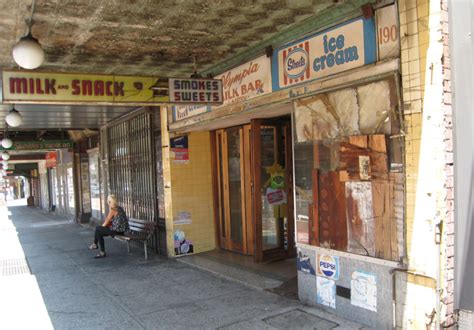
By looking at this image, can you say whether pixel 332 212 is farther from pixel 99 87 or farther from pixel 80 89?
pixel 80 89

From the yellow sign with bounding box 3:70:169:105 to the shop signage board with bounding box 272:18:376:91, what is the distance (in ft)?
5.74

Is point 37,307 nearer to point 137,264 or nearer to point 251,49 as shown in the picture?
point 137,264

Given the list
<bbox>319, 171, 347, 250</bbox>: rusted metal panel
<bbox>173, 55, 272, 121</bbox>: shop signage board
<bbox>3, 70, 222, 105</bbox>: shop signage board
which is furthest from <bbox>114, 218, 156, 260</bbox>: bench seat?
<bbox>319, 171, 347, 250</bbox>: rusted metal panel

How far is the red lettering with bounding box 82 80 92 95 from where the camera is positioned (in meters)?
5.41

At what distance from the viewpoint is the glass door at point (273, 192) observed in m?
7.23

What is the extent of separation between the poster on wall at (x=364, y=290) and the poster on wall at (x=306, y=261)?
633mm

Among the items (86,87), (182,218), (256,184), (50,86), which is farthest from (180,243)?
(50,86)

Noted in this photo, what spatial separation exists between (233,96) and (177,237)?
3333 millimetres

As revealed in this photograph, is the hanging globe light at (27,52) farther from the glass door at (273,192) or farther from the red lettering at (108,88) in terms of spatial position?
the glass door at (273,192)

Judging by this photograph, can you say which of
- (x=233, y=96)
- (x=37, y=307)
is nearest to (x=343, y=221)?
(x=233, y=96)

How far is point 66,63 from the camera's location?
21.8 feet

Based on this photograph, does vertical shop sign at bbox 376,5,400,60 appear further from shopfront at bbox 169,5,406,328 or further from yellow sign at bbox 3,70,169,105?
yellow sign at bbox 3,70,169,105

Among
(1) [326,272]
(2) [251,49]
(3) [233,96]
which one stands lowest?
(1) [326,272]

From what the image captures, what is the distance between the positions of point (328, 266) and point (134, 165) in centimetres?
697
